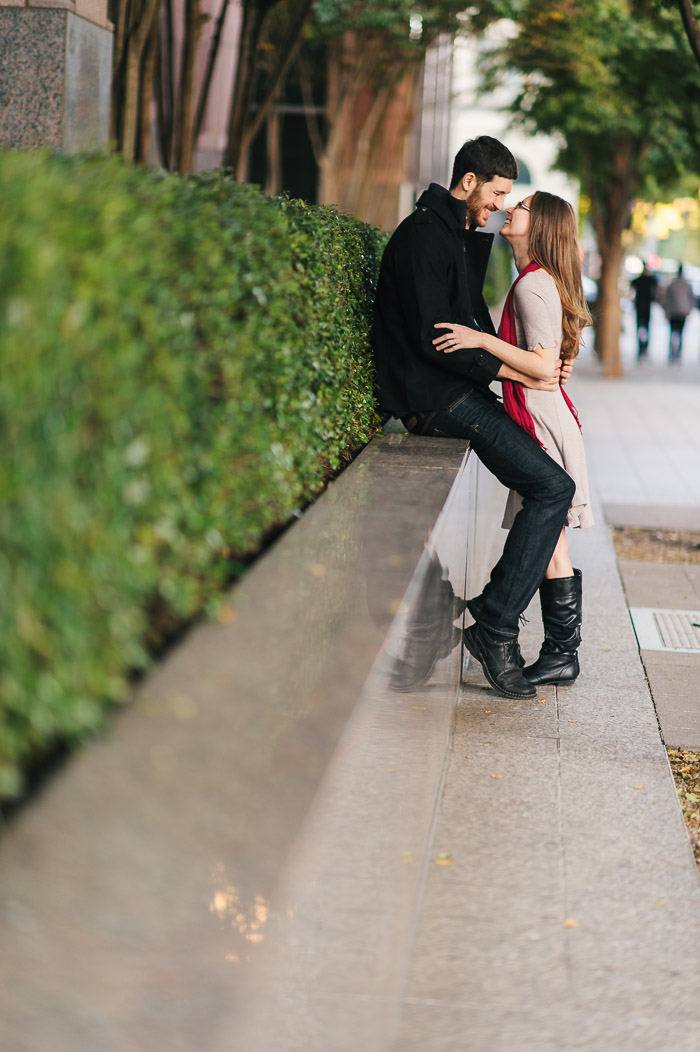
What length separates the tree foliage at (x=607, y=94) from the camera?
16312 mm

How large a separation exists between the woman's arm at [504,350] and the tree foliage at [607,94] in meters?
7.65

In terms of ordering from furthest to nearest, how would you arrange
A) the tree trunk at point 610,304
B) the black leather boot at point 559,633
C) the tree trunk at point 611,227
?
the tree trunk at point 610,304, the tree trunk at point 611,227, the black leather boot at point 559,633

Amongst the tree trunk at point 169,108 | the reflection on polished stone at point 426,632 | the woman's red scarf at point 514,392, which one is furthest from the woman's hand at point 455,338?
the tree trunk at point 169,108

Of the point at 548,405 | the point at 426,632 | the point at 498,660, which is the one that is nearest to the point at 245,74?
the point at 548,405

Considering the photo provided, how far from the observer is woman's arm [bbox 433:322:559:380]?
4.70m

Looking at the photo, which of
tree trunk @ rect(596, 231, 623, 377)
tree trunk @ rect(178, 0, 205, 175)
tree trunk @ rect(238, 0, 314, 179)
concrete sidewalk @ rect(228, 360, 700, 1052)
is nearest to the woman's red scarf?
concrete sidewalk @ rect(228, 360, 700, 1052)

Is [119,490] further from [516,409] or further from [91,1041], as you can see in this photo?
[516,409]

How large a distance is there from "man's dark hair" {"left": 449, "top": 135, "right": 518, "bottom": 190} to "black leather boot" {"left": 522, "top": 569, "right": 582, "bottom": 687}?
5.92 feet

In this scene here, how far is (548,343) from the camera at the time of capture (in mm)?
4992

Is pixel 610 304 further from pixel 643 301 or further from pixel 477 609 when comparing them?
pixel 477 609

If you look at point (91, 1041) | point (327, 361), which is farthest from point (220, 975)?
point (327, 361)

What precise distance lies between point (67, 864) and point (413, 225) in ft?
11.7

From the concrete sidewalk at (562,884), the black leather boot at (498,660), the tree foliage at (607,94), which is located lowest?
the concrete sidewalk at (562,884)

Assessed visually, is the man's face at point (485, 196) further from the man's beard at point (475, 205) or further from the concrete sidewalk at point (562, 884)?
the concrete sidewalk at point (562, 884)
